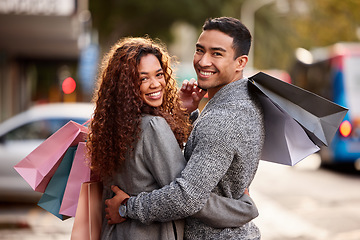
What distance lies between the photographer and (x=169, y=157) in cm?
249

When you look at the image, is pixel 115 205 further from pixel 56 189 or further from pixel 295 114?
pixel 295 114

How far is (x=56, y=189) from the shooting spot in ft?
9.47

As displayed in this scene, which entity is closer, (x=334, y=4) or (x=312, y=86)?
(x=312, y=86)

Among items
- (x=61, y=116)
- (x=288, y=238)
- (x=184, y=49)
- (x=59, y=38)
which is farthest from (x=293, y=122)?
(x=184, y=49)

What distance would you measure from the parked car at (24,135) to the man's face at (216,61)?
5965 millimetres

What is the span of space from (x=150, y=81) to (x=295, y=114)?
716 mm

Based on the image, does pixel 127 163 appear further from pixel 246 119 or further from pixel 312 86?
pixel 312 86

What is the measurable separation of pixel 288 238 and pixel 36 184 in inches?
181

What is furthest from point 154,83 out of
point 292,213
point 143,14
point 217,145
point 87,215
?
point 143,14

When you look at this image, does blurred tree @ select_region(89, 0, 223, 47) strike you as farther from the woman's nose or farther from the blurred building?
the woman's nose

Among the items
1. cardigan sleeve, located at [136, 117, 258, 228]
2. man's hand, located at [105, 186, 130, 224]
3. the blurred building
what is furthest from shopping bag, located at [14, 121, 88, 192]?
the blurred building

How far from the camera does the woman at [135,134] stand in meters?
2.51

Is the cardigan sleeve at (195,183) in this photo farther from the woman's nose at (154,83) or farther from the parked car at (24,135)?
the parked car at (24,135)

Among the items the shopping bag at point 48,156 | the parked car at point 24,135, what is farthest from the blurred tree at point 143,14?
the shopping bag at point 48,156
